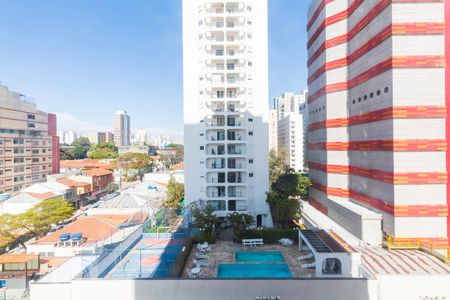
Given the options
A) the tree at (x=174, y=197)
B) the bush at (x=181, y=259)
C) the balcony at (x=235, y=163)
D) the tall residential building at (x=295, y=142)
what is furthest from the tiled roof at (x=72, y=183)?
the tall residential building at (x=295, y=142)

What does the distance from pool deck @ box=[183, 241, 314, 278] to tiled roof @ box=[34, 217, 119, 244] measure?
34.2 ft

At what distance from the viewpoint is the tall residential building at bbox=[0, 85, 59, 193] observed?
50812 mm

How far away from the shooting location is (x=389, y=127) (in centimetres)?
2172

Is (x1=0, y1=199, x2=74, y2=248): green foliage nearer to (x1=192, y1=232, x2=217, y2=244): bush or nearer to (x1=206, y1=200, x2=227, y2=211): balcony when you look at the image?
(x1=206, y1=200, x2=227, y2=211): balcony

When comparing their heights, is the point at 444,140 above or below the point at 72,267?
above

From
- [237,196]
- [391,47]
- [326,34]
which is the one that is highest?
[326,34]

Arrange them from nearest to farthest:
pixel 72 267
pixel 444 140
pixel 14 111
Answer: pixel 72 267, pixel 444 140, pixel 14 111

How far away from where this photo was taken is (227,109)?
34.2m

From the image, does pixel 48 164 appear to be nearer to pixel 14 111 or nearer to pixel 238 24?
pixel 14 111

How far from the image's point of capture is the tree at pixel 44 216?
98.5ft

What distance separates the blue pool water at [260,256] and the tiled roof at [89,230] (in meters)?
14.5

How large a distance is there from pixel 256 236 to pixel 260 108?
684 inches

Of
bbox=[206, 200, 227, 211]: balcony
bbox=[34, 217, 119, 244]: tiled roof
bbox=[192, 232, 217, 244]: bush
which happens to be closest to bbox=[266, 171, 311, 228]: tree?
bbox=[206, 200, 227, 211]: balcony

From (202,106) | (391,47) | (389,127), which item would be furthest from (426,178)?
(202,106)
